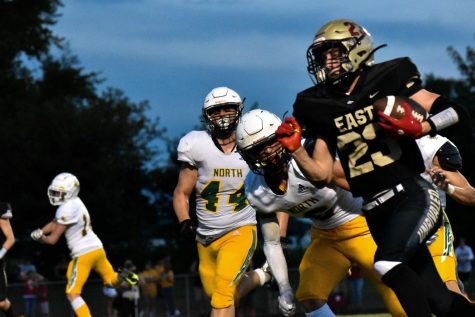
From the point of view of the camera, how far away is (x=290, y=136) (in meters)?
6.08

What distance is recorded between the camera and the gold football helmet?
629 centimetres

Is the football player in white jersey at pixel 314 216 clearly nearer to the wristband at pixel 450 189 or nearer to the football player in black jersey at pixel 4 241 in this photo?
the wristband at pixel 450 189

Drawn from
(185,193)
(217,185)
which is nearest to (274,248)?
(217,185)

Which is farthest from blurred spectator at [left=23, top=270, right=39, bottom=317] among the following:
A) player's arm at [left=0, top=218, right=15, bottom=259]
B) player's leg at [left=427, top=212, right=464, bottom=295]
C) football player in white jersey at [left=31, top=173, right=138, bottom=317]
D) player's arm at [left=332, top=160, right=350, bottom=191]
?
player's arm at [left=332, top=160, right=350, bottom=191]

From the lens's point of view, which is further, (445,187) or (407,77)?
(445,187)

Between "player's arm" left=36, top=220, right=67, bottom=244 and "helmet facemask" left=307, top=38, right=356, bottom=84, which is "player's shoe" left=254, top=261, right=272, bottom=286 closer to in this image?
"helmet facemask" left=307, top=38, right=356, bottom=84

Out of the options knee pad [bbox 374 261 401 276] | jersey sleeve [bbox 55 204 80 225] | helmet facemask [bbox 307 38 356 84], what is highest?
helmet facemask [bbox 307 38 356 84]

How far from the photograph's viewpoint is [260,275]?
8820mm

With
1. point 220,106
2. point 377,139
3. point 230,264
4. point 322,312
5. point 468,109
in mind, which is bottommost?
point 322,312

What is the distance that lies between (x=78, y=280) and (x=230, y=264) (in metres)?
5.05

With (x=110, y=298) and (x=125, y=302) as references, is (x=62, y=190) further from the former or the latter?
(x=110, y=298)

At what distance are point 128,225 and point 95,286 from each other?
13.2 meters

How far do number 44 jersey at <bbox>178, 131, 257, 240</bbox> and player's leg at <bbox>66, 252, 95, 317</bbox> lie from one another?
14.0 ft

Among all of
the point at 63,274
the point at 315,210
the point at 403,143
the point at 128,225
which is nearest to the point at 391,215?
the point at 403,143
